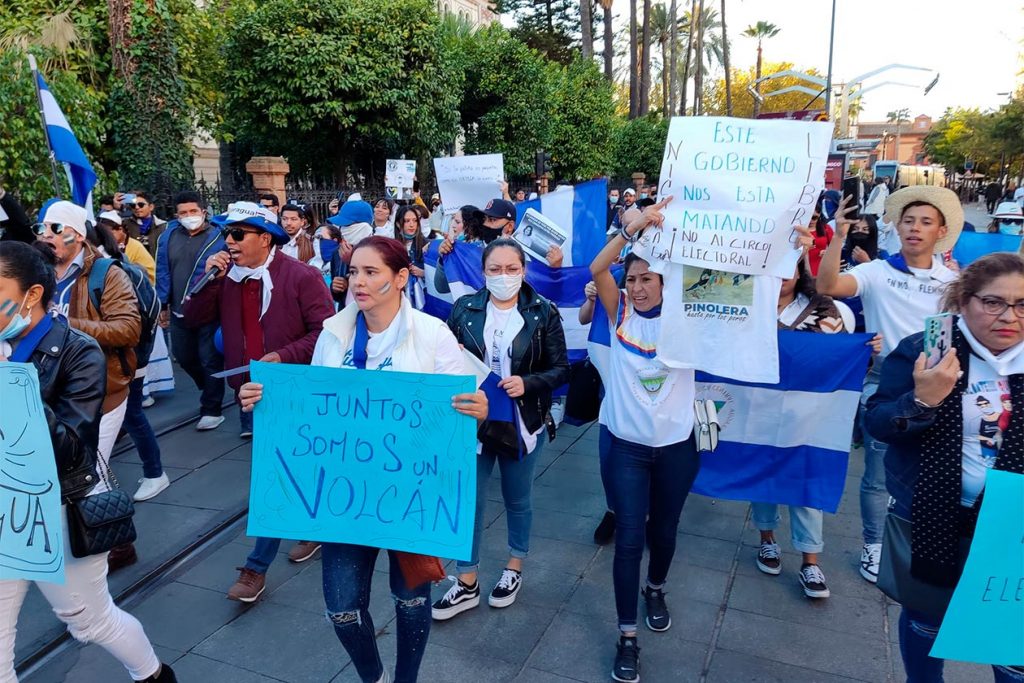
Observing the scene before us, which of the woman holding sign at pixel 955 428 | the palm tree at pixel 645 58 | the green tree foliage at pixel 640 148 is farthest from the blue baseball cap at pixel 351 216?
the palm tree at pixel 645 58

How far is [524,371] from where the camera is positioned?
3377mm

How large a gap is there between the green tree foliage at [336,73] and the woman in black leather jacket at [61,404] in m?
11.5

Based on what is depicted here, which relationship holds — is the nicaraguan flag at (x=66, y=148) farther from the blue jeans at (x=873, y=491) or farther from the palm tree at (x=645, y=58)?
the palm tree at (x=645, y=58)

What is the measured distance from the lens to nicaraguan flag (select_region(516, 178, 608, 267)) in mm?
5375

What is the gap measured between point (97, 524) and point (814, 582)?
3254 millimetres

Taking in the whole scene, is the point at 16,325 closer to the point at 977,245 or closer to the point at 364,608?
the point at 364,608

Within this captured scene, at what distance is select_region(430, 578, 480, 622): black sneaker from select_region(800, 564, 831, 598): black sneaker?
5.56ft

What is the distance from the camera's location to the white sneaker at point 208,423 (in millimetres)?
6188

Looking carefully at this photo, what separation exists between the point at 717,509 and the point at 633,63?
29.2 meters

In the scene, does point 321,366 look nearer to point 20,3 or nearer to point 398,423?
point 398,423

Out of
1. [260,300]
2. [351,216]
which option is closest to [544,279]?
[351,216]

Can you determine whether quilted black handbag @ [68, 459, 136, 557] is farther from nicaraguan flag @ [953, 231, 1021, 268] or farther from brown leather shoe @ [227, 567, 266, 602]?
nicaraguan flag @ [953, 231, 1021, 268]

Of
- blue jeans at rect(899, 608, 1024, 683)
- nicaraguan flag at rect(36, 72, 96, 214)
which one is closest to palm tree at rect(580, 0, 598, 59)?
nicaraguan flag at rect(36, 72, 96, 214)

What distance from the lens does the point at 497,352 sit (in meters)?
3.39
